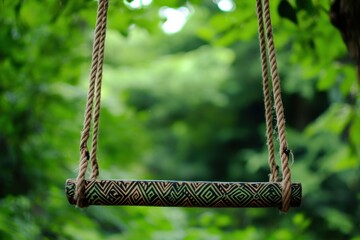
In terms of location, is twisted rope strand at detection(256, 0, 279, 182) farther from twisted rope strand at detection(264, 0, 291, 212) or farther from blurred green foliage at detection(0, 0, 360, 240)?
blurred green foliage at detection(0, 0, 360, 240)

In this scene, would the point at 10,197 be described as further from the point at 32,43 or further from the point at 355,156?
the point at 355,156

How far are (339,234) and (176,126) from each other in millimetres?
3195

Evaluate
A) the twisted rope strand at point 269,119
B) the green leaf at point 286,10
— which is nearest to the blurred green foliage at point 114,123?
the green leaf at point 286,10

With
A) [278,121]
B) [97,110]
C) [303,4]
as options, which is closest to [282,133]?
[278,121]

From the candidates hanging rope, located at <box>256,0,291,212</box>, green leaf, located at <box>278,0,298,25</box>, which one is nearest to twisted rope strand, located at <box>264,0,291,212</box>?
hanging rope, located at <box>256,0,291,212</box>

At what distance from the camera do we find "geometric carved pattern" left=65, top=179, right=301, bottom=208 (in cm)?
93

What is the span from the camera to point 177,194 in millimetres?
933

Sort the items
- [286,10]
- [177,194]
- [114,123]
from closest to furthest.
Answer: [177,194] < [286,10] < [114,123]

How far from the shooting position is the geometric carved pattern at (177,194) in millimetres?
933

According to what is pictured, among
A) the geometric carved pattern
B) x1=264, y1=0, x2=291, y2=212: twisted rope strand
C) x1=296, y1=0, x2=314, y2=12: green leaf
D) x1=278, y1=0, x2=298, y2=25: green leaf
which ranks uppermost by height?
x1=296, y1=0, x2=314, y2=12: green leaf

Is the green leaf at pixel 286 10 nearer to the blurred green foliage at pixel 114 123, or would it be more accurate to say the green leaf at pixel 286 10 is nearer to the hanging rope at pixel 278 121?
the blurred green foliage at pixel 114 123

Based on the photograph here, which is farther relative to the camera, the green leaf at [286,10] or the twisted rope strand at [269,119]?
the green leaf at [286,10]

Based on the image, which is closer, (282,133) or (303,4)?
(282,133)

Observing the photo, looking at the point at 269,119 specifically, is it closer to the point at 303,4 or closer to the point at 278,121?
the point at 278,121
